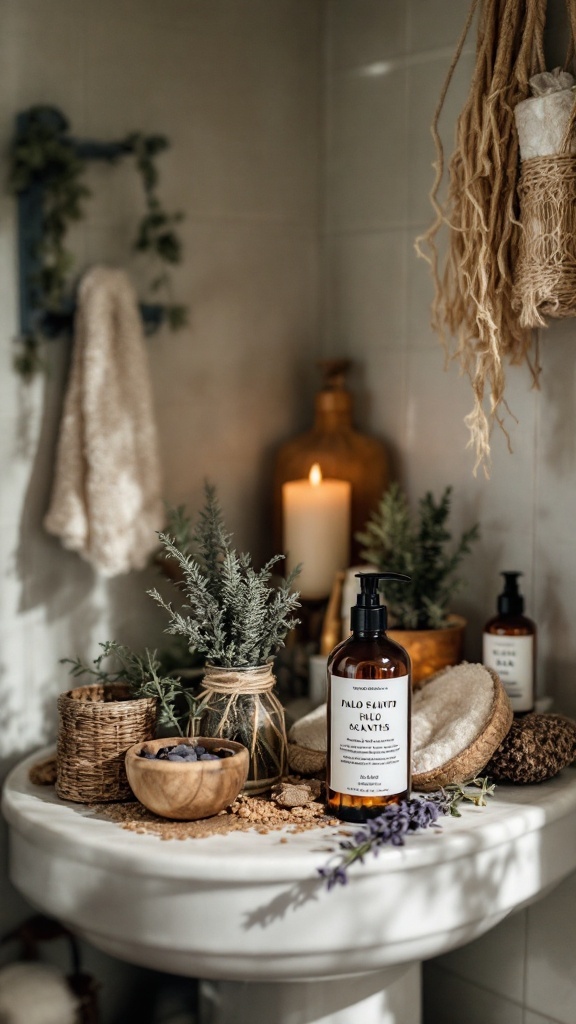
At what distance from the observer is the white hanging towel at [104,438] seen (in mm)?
1371

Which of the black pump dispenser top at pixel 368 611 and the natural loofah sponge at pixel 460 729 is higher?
the black pump dispenser top at pixel 368 611

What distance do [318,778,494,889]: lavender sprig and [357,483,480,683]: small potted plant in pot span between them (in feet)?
0.75

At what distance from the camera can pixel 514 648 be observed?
1267 mm

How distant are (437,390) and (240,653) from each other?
1.86 ft

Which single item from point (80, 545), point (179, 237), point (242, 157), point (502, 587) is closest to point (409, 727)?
point (502, 587)

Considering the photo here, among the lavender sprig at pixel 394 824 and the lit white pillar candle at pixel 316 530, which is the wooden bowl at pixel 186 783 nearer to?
the lavender sprig at pixel 394 824

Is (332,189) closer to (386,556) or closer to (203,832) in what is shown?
(386,556)

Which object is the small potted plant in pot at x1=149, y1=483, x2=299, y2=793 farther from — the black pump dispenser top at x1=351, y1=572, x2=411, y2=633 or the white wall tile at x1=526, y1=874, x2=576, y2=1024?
the white wall tile at x1=526, y1=874, x2=576, y2=1024

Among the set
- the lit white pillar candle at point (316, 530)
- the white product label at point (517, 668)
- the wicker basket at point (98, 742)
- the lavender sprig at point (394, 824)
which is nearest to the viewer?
the lavender sprig at point (394, 824)

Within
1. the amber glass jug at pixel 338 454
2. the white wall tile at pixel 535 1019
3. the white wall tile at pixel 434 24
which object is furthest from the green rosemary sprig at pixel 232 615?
the white wall tile at pixel 434 24

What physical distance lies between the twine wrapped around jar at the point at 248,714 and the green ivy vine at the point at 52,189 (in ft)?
1.72

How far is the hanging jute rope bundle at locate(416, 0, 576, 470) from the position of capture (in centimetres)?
120

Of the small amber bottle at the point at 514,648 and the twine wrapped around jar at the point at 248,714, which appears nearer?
the twine wrapped around jar at the point at 248,714

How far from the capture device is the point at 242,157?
5.12ft
